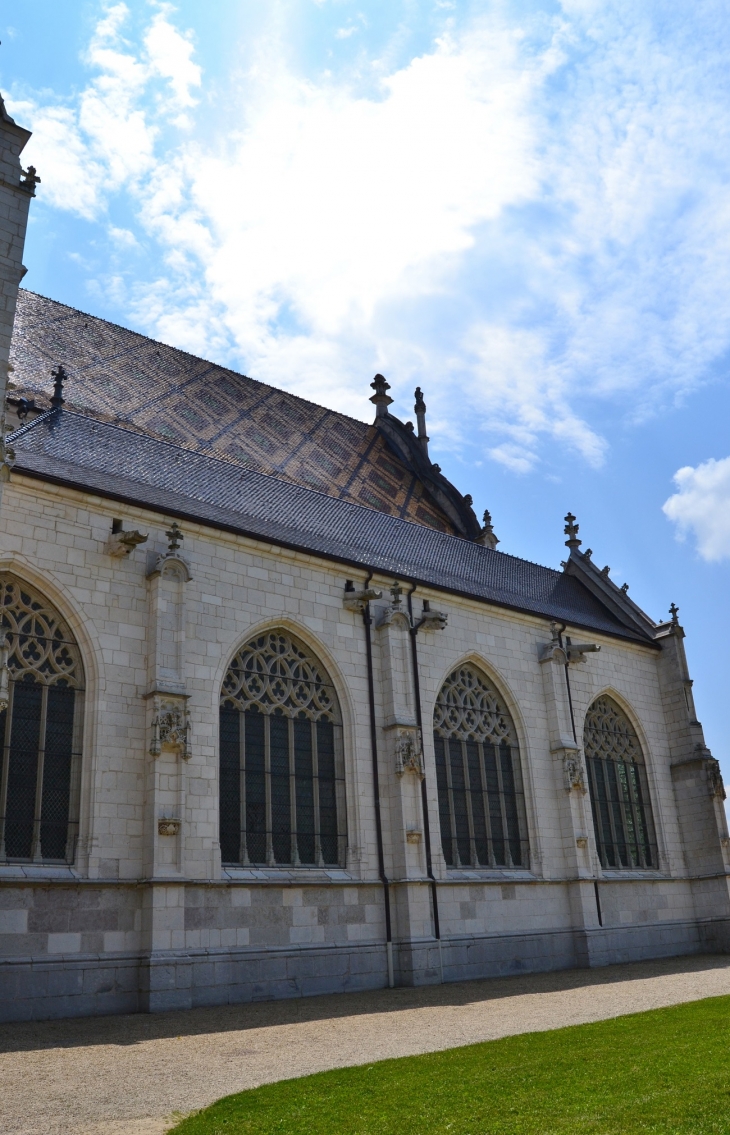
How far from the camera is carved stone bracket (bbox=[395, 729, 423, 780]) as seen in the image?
1492cm

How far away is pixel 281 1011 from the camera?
1119 centimetres

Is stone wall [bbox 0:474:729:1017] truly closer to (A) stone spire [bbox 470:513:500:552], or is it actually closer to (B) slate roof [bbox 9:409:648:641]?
(B) slate roof [bbox 9:409:648:641]

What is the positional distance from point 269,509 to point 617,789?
9.43 m

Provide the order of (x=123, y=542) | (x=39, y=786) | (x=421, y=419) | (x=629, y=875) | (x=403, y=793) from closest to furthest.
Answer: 1. (x=39, y=786)
2. (x=123, y=542)
3. (x=403, y=793)
4. (x=629, y=875)
5. (x=421, y=419)

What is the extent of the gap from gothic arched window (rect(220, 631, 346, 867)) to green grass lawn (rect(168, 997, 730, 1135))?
614cm

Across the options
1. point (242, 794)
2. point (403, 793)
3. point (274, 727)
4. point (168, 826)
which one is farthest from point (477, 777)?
point (168, 826)

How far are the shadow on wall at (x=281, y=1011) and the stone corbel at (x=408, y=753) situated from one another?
3.08 metres

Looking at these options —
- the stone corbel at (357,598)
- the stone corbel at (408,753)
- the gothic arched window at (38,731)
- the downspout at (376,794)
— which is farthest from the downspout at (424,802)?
the gothic arched window at (38,731)

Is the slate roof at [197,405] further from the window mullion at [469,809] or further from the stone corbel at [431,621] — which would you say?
the window mullion at [469,809]

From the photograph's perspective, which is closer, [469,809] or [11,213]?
[11,213]

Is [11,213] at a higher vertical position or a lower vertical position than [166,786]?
higher

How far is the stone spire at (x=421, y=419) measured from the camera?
26.3 metres

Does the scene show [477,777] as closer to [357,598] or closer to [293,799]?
[357,598]

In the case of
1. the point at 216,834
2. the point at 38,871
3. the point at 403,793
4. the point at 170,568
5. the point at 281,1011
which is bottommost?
the point at 281,1011
